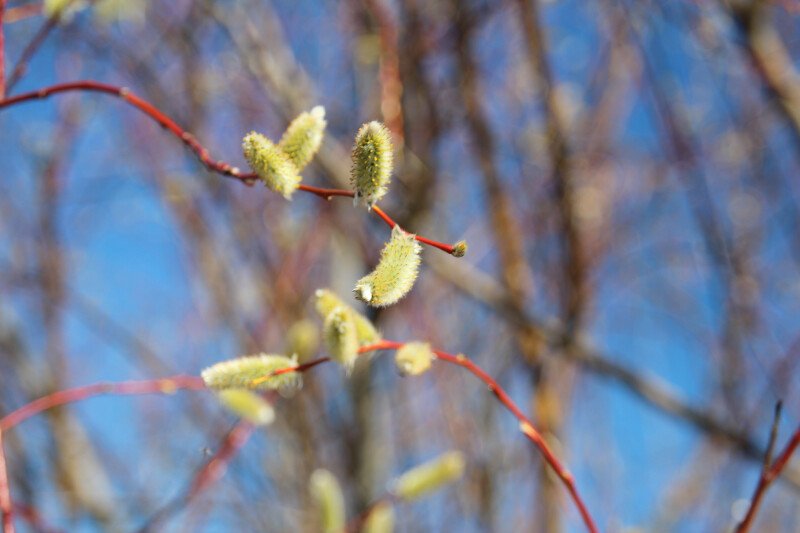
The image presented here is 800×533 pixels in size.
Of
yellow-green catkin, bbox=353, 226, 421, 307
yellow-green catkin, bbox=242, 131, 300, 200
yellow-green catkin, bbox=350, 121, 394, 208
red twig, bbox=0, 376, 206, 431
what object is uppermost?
red twig, bbox=0, 376, 206, 431

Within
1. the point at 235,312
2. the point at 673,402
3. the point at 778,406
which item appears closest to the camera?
the point at 778,406

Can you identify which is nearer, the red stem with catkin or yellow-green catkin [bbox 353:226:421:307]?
yellow-green catkin [bbox 353:226:421:307]

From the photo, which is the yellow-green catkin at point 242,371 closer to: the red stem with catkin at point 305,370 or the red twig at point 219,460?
the red stem with catkin at point 305,370

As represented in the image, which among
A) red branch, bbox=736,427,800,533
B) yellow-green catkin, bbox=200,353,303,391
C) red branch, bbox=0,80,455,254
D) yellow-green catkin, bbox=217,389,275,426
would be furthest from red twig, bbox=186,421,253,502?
red branch, bbox=736,427,800,533

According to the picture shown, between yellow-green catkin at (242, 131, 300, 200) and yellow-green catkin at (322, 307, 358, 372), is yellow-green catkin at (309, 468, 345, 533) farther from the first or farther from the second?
yellow-green catkin at (242, 131, 300, 200)

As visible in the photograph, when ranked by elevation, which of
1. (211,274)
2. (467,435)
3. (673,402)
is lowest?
(673,402)

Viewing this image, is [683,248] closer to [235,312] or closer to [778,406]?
[235,312]

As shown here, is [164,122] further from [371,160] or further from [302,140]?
[371,160]

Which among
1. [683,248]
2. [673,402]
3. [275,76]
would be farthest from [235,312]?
[683,248]
